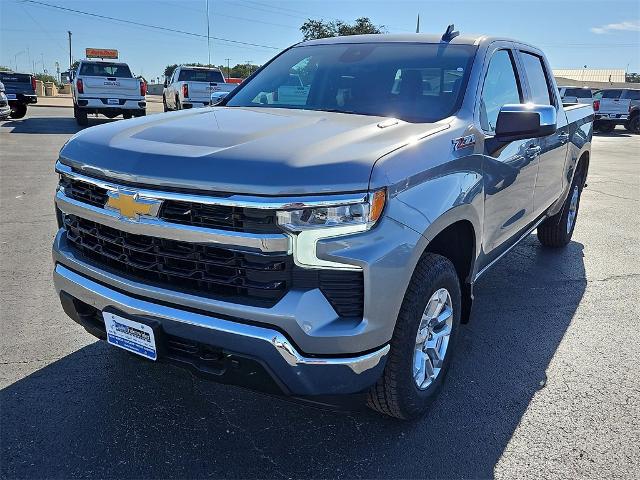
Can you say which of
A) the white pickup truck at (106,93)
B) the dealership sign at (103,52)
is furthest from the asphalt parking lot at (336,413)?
the dealership sign at (103,52)

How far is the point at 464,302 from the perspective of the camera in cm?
316

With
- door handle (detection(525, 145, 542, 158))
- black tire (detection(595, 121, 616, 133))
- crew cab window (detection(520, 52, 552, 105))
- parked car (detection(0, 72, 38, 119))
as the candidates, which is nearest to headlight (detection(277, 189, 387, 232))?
door handle (detection(525, 145, 542, 158))

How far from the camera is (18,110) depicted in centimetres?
1953

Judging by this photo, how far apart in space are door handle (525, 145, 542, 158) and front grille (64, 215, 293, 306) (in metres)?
2.27

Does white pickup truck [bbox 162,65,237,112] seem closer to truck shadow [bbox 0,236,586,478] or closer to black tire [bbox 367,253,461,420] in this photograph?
truck shadow [bbox 0,236,586,478]

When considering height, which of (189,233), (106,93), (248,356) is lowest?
(248,356)

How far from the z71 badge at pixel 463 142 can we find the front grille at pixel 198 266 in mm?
1112

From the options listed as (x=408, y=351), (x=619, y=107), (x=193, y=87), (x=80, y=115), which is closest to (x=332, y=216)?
(x=408, y=351)

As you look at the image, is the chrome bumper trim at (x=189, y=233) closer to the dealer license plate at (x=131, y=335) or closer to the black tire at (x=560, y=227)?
the dealer license plate at (x=131, y=335)

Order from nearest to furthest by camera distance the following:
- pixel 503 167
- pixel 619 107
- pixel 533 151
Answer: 1. pixel 503 167
2. pixel 533 151
3. pixel 619 107

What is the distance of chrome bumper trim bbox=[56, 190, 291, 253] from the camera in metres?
2.04

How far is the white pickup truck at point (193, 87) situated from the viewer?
52.6 ft

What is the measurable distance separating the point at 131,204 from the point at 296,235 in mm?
714

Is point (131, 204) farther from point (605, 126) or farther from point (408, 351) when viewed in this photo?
point (605, 126)
